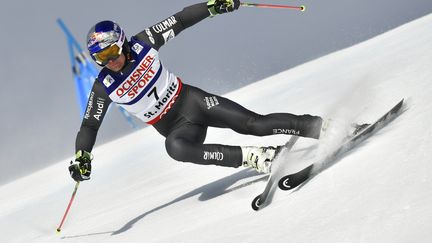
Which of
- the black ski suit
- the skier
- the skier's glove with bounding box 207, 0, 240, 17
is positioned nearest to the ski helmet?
Answer: the skier

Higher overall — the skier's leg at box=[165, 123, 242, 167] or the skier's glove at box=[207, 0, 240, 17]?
the skier's glove at box=[207, 0, 240, 17]

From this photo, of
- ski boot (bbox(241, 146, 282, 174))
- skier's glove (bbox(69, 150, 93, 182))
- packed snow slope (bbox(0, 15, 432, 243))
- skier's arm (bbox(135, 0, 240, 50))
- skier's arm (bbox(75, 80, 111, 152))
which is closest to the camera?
packed snow slope (bbox(0, 15, 432, 243))

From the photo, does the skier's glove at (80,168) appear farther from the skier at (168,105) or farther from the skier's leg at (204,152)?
the skier's leg at (204,152)

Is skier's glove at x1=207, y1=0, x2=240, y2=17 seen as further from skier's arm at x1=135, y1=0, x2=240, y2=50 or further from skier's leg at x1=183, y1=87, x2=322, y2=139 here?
skier's leg at x1=183, y1=87, x2=322, y2=139

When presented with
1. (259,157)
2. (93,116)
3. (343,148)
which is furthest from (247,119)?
(93,116)

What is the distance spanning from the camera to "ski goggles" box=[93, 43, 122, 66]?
4.66 m

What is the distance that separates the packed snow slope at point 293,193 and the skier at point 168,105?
0.94 ft

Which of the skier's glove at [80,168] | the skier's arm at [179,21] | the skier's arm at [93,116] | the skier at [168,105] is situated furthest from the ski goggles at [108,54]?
the skier's glove at [80,168]

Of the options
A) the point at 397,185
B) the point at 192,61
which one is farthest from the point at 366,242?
the point at 192,61

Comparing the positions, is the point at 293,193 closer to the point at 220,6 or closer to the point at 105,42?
the point at 105,42

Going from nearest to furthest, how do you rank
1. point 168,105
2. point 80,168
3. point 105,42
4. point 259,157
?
point 259,157, point 105,42, point 80,168, point 168,105

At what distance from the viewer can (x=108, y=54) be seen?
4.68 meters

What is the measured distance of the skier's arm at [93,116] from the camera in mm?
4918

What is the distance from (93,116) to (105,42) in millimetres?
677
